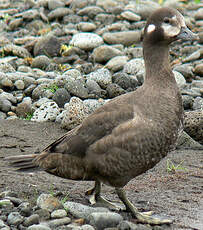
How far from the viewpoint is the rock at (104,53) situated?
9.89 meters

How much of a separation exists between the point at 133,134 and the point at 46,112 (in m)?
3.37

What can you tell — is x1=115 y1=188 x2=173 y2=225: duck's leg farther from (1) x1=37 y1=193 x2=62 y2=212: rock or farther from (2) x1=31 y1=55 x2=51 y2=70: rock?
(2) x1=31 y1=55 x2=51 y2=70: rock

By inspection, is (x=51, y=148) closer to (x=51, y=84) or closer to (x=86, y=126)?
(x=86, y=126)

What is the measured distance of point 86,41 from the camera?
10508mm

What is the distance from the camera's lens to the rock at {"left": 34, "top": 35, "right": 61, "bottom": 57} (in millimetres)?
10352

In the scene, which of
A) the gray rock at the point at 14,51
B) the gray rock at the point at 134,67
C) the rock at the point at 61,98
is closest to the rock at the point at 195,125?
the rock at the point at 61,98

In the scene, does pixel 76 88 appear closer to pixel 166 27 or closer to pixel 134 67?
pixel 134 67

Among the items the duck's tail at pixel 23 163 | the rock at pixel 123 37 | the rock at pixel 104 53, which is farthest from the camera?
the rock at pixel 123 37

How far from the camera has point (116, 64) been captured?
948cm

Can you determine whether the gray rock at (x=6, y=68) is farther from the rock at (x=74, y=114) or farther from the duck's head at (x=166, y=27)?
the duck's head at (x=166, y=27)

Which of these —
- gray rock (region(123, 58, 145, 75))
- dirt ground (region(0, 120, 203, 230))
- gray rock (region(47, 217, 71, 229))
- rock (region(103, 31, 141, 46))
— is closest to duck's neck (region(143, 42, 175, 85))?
dirt ground (region(0, 120, 203, 230))

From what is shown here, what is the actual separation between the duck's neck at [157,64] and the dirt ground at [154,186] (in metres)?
1.25

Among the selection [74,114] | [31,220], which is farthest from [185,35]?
[74,114]

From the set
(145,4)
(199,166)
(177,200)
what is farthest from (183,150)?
(145,4)
